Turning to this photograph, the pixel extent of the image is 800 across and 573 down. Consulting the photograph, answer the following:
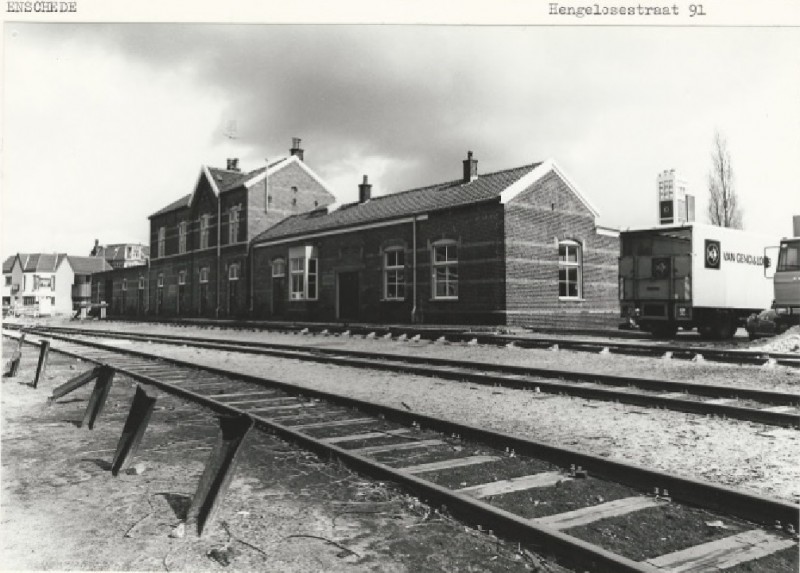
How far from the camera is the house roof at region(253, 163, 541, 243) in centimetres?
2098

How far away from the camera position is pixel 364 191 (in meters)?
29.2

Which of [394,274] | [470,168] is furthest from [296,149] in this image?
[394,274]

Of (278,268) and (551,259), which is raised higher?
(278,268)

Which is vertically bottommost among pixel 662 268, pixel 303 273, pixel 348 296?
pixel 348 296

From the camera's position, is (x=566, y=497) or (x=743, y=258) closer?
(x=566, y=497)

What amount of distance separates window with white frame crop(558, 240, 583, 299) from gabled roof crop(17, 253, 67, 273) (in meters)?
62.4

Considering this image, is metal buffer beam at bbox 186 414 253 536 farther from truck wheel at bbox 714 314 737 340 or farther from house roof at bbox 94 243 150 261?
house roof at bbox 94 243 150 261

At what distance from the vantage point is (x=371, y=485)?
12.8ft

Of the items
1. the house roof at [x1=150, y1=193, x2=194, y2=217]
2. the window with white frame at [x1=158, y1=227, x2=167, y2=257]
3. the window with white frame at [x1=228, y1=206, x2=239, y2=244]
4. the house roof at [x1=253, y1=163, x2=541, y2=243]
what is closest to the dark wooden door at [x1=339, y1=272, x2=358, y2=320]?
the house roof at [x1=253, y1=163, x2=541, y2=243]

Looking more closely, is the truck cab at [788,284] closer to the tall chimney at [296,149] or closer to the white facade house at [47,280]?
the tall chimney at [296,149]

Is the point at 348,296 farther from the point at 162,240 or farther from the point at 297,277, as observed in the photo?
the point at 162,240

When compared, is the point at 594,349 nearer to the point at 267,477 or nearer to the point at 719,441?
the point at 719,441

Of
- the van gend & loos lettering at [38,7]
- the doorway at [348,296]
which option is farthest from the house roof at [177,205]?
the van gend & loos lettering at [38,7]

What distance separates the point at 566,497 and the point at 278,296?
2744cm
